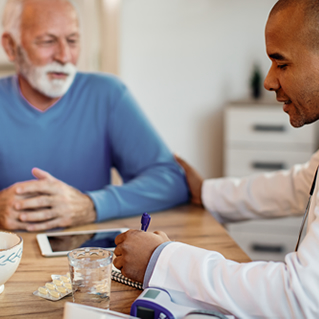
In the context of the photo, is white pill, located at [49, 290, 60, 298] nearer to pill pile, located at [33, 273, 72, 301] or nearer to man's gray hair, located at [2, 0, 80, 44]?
pill pile, located at [33, 273, 72, 301]

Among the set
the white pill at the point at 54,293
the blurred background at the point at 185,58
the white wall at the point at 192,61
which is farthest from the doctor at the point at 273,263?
the white wall at the point at 192,61

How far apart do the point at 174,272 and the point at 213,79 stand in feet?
8.34

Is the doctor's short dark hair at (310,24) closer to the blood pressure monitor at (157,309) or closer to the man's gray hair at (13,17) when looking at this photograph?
the blood pressure monitor at (157,309)

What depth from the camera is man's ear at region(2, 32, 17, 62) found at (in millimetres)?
1594

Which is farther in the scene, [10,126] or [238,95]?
[238,95]

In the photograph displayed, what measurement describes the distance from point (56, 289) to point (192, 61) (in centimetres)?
256

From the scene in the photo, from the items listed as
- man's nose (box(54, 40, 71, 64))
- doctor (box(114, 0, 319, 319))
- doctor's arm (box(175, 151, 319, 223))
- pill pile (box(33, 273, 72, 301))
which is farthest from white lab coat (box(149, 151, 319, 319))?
man's nose (box(54, 40, 71, 64))

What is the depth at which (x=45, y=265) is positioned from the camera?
86cm

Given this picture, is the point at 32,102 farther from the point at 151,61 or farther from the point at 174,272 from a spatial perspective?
the point at 151,61

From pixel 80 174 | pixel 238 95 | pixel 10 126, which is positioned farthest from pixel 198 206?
pixel 238 95

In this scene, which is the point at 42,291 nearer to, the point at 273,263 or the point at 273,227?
the point at 273,263

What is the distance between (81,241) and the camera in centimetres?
99

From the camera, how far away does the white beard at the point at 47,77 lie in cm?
154

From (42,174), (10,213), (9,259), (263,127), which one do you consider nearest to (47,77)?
(42,174)
